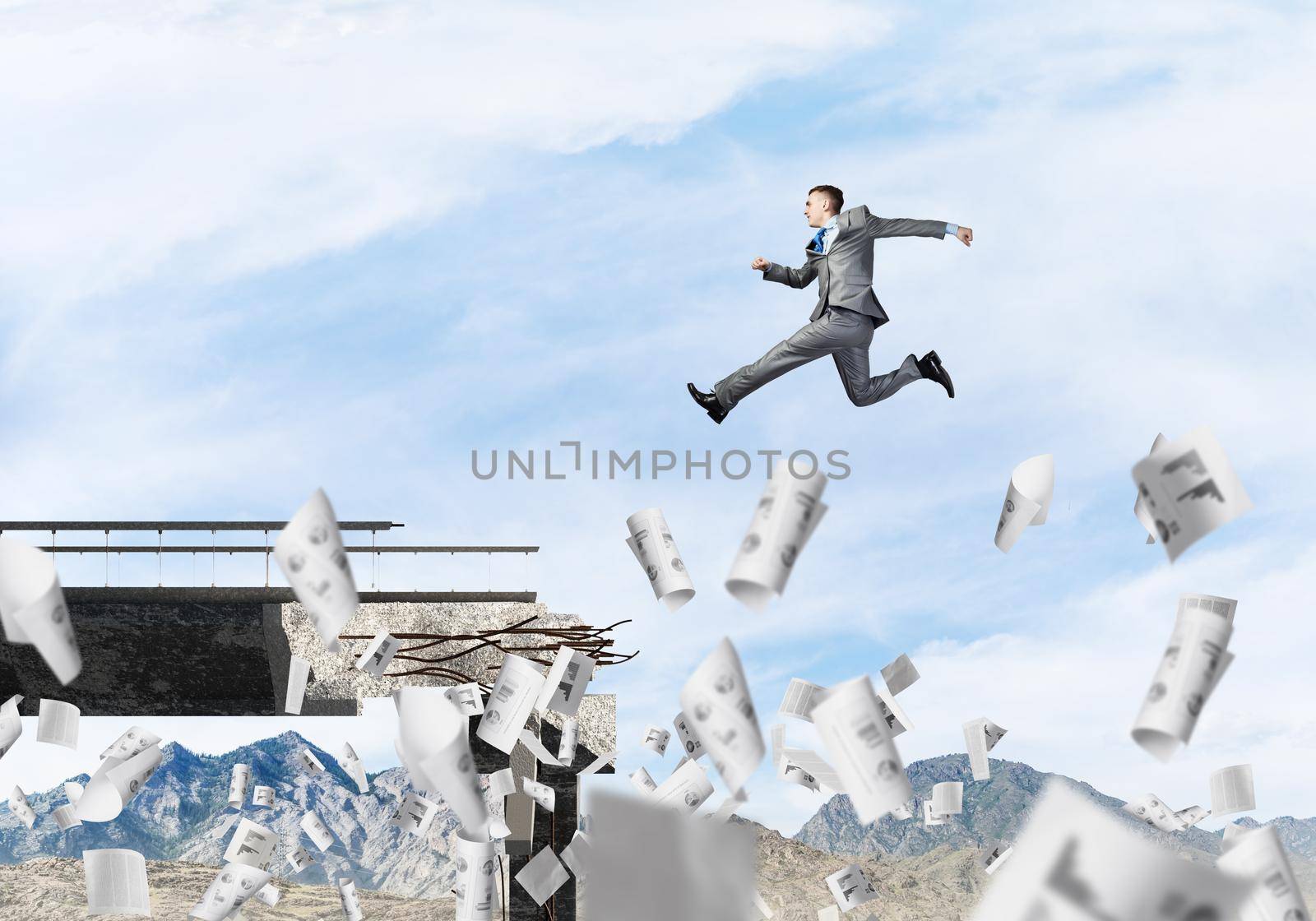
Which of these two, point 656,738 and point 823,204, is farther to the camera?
point 823,204

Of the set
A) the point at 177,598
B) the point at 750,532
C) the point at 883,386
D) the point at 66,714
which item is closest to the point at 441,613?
the point at 177,598

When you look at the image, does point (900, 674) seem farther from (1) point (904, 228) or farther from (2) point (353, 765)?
(1) point (904, 228)

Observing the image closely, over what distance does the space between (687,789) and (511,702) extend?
828mm

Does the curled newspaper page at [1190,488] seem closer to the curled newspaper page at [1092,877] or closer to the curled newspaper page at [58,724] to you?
the curled newspaper page at [1092,877]

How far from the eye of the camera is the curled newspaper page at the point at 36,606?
2.93 m

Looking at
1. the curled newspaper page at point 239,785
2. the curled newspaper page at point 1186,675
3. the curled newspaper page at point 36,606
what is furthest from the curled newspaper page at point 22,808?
the curled newspaper page at point 1186,675

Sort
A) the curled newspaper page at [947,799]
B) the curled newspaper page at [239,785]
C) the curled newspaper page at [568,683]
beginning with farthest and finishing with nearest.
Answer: the curled newspaper page at [239,785] → the curled newspaper page at [947,799] → the curled newspaper page at [568,683]

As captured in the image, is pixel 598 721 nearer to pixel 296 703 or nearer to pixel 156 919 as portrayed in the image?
pixel 296 703

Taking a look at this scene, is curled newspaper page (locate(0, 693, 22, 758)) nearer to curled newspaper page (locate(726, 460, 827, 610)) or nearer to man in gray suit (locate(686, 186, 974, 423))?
curled newspaper page (locate(726, 460, 827, 610))

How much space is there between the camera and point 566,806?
4.79m

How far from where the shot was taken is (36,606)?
294 centimetres

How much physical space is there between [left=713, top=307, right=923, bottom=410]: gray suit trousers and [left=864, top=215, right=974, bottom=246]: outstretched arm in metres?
0.58

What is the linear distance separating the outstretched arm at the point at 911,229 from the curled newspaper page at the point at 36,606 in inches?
239

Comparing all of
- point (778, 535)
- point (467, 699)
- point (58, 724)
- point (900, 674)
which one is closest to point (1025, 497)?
point (900, 674)
